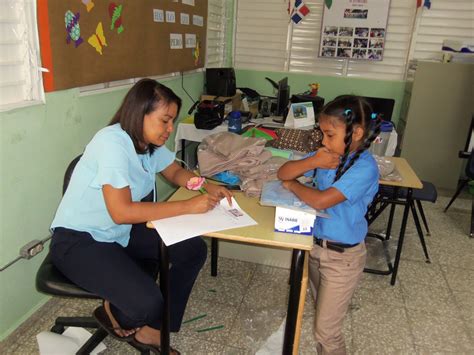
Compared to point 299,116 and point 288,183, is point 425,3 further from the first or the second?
point 288,183

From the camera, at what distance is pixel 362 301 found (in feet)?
7.24

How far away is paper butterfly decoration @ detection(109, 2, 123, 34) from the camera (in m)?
2.19

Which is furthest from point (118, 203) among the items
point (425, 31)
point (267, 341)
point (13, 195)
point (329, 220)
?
point (425, 31)

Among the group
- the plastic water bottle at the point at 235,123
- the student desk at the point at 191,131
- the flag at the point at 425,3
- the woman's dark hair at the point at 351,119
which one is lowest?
the student desk at the point at 191,131

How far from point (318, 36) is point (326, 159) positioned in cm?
319

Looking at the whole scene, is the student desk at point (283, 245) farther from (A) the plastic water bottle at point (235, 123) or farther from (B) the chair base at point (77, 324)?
(A) the plastic water bottle at point (235, 123)

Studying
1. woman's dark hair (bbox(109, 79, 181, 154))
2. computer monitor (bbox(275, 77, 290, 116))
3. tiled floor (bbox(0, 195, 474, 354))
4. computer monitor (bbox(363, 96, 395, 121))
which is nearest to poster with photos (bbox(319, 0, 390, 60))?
computer monitor (bbox(363, 96, 395, 121))

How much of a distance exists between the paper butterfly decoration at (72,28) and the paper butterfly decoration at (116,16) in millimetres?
326

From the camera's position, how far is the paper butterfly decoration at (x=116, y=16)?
7.18 feet

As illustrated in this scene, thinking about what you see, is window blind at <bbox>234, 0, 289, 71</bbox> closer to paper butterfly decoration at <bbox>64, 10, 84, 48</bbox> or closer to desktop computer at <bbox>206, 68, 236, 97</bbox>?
desktop computer at <bbox>206, 68, 236, 97</bbox>

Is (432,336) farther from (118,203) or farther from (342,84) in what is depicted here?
(342,84)

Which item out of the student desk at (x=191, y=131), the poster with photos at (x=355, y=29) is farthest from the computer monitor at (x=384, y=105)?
the student desk at (x=191, y=131)

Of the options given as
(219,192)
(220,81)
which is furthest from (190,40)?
(219,192)

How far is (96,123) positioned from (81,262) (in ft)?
3.43
